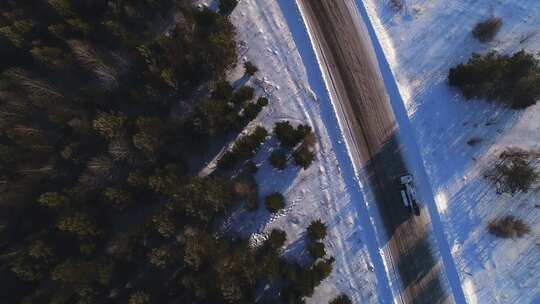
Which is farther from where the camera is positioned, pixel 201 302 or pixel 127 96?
pixel 127 96

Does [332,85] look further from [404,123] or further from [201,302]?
[201,302]

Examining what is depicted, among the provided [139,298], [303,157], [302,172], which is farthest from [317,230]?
[139,298]

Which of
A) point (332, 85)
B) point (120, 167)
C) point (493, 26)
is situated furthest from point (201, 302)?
point (493, 26)

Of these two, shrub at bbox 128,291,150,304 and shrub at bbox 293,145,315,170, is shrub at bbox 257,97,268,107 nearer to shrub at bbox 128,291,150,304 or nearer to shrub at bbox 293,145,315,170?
shrub at bbox 293,145,315,170

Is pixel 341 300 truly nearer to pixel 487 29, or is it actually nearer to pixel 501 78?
pixel 501 78

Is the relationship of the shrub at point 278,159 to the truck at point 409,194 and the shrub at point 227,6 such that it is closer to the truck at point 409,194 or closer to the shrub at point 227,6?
the truck at point 409,194

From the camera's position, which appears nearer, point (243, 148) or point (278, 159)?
point (243, 148)
